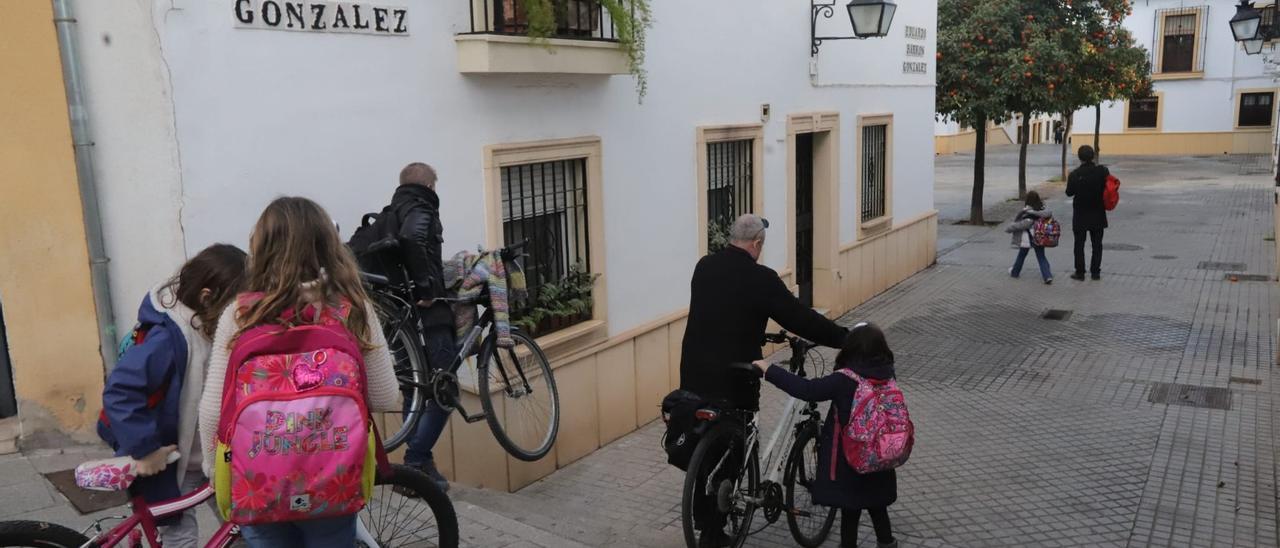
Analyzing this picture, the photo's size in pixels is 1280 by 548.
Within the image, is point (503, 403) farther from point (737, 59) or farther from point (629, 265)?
point (737, 59)

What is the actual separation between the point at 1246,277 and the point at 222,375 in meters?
14.2

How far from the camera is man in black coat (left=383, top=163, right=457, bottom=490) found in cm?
484

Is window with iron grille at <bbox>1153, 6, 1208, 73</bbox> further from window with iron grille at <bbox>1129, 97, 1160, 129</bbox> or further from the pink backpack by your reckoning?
the pink backpack

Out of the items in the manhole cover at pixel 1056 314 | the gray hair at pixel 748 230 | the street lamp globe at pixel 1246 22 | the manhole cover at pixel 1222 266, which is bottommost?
the manhole cover at pixel 1222 266

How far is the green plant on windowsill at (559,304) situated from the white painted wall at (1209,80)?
37.5 m

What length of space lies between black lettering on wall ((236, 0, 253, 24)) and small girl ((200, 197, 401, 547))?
99.9 inches

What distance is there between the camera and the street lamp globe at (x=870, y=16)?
10.2m

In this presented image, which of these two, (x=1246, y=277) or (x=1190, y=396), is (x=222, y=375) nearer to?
(x=1190, y=396)

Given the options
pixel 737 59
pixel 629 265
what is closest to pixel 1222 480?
pixel 629 265

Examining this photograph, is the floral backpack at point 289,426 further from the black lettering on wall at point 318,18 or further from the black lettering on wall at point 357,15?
the black lettering on wall at point 357,15

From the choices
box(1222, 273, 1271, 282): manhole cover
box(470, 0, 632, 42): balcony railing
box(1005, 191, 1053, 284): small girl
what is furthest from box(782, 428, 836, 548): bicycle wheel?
box(1222, 273, 1271, 282): manhole cover

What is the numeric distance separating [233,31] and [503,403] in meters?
2.58

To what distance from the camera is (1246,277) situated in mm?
13523

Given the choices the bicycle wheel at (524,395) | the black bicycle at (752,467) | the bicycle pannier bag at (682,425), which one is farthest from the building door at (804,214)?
the bicycle pannier bag at (682,425)
